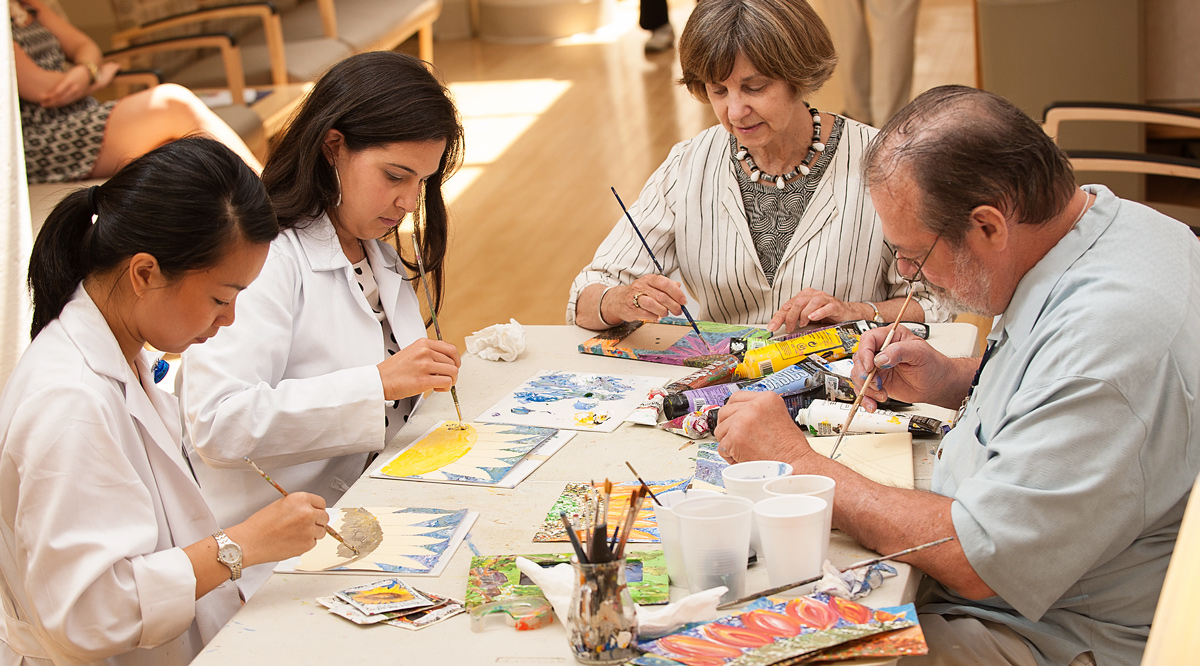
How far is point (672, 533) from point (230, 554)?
0.60 meters

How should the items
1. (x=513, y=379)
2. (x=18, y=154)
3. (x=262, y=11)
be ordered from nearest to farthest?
1. (x=513, y=379)
2. (x=18, y=154)
3. (x=262, y=11)

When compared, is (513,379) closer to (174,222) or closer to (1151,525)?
(174,222)

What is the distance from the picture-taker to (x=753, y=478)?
1.41m

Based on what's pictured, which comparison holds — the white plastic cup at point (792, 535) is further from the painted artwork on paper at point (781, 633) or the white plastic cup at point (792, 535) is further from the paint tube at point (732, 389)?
the paint tube at point (732, 389)

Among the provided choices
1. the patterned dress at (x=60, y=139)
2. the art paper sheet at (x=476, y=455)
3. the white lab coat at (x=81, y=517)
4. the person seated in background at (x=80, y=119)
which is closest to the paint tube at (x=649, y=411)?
the art paper sheet at (x=476, y=455)

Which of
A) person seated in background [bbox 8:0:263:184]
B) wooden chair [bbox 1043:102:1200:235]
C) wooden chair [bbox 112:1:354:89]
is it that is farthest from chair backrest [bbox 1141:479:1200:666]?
wooden chair [bbox 112:1:354:89]

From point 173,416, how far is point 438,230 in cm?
79

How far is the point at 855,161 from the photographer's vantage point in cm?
238

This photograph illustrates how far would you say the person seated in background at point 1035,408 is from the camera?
1.28 metres

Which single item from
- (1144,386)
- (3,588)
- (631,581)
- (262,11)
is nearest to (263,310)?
(3,588)

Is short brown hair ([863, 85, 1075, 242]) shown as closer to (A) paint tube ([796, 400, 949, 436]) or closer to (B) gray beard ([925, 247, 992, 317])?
(B) gray beard ([925, 247, 992, 317])

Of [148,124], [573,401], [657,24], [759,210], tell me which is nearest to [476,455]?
[573,401]

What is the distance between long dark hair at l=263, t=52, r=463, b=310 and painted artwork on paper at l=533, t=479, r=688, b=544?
78cm

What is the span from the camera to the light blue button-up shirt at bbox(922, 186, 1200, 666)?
4.19 ft
